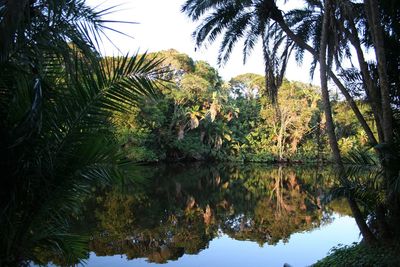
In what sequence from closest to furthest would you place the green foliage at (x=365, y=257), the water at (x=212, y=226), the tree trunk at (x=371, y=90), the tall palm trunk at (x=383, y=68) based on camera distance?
the green foliage at (x=365, y=257)
the tall palm trunk at (x=383, y=68)
the tree trunk at (x=371, y=90)
the water at (x=212, y=226)

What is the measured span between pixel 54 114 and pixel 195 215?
37.8 ft

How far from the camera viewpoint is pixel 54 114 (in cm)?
326

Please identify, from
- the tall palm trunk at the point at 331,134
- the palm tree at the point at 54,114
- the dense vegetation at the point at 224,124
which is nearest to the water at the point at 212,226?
the tall palm trunk at the point at 331,134

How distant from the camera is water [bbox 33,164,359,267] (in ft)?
32.4

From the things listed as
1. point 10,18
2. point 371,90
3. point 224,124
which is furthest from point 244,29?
point 224,124

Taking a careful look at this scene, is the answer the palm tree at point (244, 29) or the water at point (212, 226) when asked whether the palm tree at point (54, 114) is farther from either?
the palm tree at point (244, 29)

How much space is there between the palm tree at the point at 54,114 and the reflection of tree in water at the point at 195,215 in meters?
6.60

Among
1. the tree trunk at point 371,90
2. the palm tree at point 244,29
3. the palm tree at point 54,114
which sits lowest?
the palm tree at point 54,114

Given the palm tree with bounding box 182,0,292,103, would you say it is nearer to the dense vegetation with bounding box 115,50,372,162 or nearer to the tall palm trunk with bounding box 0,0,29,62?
the tall palm trunk with bounding box 0,0,29,62

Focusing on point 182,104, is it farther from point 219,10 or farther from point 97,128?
point 97,128

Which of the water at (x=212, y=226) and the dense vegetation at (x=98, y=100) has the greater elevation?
the dense vegetation at (x=98, y=100)

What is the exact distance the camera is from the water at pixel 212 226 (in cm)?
989

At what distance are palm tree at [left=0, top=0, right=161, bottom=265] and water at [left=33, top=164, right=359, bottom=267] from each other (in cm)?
78

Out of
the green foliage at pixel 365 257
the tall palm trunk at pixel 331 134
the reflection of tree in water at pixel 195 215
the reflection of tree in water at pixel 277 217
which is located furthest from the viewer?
the reflection of tree in water at pixel 277 217
